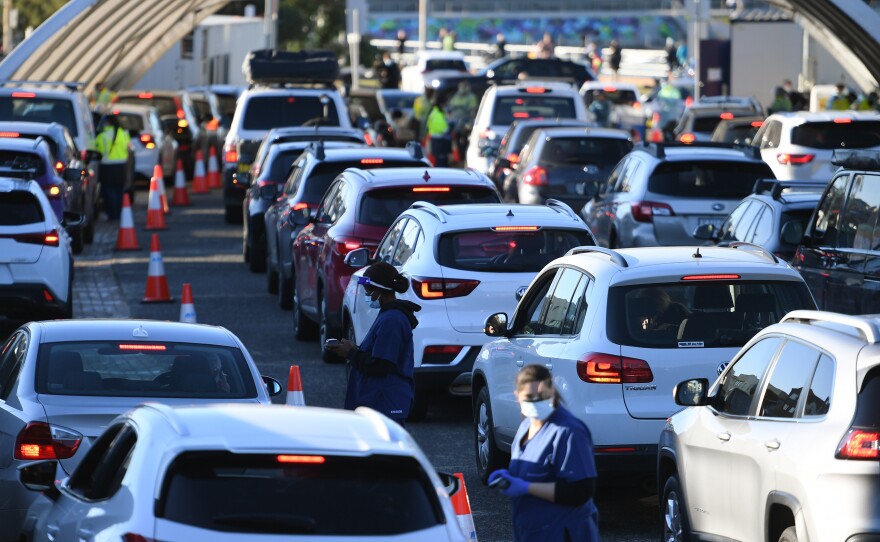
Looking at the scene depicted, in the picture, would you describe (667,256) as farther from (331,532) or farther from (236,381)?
(331,532)

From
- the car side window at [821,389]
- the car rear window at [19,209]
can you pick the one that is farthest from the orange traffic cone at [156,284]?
the car side window at [821,389]

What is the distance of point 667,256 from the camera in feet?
34.3

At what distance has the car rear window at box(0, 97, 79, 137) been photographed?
26094mm

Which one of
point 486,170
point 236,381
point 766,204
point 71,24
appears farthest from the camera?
point 71,24

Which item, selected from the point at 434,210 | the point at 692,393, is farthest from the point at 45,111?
the point at 692,393

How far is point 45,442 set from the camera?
347 inches

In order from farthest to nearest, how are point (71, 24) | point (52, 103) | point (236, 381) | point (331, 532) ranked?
1. point (71, 24)
2. point (52, 103)
3. point (236, 381)
4. point (331, 532)

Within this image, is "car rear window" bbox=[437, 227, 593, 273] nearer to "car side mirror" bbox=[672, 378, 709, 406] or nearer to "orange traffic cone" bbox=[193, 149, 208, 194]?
"car side mirror" bbox=[672, 378, 709, 406]

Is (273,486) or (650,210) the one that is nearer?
(273,486)

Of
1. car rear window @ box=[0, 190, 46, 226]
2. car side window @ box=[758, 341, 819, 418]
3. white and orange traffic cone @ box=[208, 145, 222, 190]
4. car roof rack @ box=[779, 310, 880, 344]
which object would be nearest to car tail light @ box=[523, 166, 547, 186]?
car rear window @ box=[0, 190, 46, 226]

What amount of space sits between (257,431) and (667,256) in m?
4.81

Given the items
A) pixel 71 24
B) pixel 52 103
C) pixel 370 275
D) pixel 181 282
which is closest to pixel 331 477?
pixel 370 275

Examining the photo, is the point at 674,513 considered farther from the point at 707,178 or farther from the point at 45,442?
the point at 707,178

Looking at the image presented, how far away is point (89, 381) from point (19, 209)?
25.8 ft
